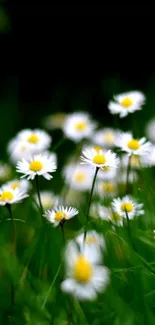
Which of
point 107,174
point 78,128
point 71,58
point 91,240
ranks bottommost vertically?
point 91,240

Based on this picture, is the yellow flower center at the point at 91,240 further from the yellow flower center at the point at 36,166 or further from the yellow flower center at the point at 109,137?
the yellow flower center at the point at 109,137

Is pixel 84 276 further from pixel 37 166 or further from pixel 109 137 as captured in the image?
pixel 109 137

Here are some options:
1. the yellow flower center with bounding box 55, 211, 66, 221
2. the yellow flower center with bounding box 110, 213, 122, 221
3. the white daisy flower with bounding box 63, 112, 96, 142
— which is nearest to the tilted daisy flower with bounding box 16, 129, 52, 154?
the white daisy flower with bounding box 63, 112, 96, 142

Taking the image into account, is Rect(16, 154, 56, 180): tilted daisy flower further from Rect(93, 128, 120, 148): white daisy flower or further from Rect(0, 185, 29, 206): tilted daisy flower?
Rect(93, 128, 120, 148): white daisy flower

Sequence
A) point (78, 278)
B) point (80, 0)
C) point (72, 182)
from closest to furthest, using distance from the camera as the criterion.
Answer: point (78, 278) → point (72, 182) → point (80, 0)

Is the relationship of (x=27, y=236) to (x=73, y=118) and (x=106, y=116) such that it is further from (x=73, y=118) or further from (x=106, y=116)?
(x=106, y=116)

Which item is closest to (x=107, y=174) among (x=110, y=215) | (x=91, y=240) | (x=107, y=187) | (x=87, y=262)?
(x=107, y=187)

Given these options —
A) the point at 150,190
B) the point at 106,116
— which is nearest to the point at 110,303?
the point at 150,190
